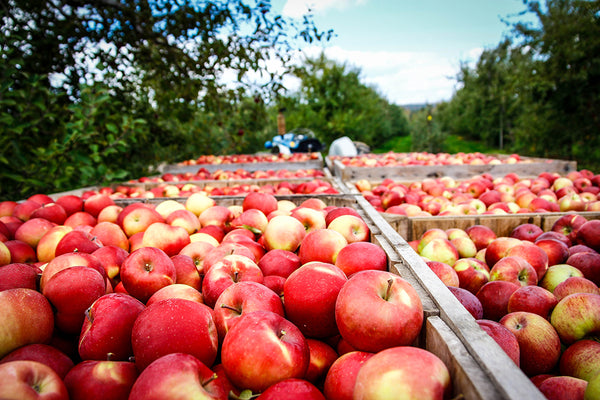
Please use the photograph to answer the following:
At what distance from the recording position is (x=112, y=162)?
6.17 metres

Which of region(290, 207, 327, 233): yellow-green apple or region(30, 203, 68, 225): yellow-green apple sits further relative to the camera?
region(30, 203, 68, 225): yellow-green apple

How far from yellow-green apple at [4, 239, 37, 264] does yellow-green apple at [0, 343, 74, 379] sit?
1.13 meters

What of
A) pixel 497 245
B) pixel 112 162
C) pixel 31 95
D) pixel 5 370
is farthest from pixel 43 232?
pixel 112 162

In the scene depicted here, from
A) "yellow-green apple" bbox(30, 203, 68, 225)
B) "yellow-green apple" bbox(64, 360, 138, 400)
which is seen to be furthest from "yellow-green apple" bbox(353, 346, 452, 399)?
"yellow-green apple" bbox(30, 203, 68, 225)

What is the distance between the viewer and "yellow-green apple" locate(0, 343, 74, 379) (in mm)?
1118

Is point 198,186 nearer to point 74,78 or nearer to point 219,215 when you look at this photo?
point 219,215

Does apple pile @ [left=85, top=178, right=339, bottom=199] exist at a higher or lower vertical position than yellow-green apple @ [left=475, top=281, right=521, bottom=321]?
higher

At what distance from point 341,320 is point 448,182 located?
449 cm

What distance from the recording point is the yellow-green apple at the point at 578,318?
1528mm

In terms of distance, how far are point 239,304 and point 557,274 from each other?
74.9 inches

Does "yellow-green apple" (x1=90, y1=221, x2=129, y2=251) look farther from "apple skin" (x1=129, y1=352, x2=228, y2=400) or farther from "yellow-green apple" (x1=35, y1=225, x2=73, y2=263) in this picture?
"apple skin" (x1=129, y1=352, x2=228, y2=400)

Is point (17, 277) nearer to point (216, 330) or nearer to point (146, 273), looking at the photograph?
point (146, 273)

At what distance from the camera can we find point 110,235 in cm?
237

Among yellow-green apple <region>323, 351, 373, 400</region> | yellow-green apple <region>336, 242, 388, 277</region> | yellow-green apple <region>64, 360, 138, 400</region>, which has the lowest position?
yellow-green apple <region>323, 351, 373, 400</region>
